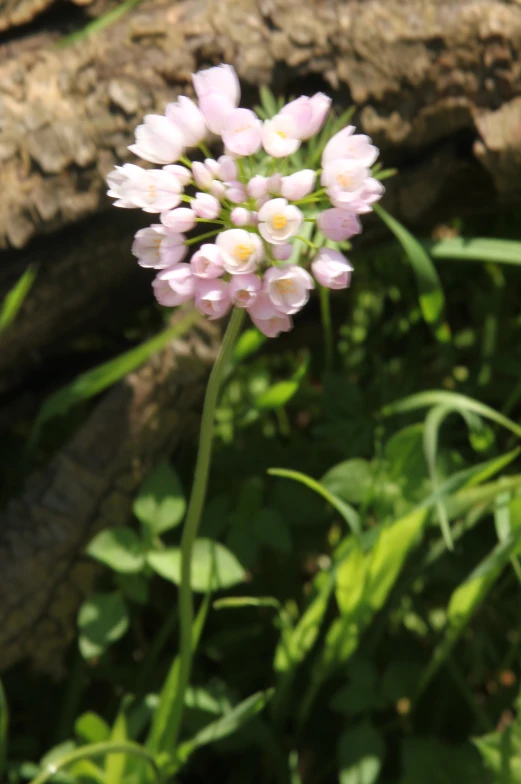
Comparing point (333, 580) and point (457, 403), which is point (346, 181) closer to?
point (457, 403)

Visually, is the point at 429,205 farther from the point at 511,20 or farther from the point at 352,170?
the point at 352,170

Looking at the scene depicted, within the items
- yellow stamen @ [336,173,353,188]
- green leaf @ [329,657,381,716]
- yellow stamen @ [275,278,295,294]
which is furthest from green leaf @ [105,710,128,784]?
yellow stamen @ [336,173,353,188]

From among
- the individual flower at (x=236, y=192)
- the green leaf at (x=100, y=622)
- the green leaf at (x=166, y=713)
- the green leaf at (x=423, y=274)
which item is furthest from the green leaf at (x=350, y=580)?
the individual flower at (x=236, y=192)

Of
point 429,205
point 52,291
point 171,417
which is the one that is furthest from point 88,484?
point 429,205

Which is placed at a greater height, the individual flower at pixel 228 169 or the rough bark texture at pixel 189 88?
the individual flower at pixel 228 169

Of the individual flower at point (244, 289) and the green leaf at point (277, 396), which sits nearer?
the individual flower at point (244, 289)

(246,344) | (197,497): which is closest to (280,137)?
(197,497)

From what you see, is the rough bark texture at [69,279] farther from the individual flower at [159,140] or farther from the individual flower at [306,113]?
the individual flower at [306,113]
